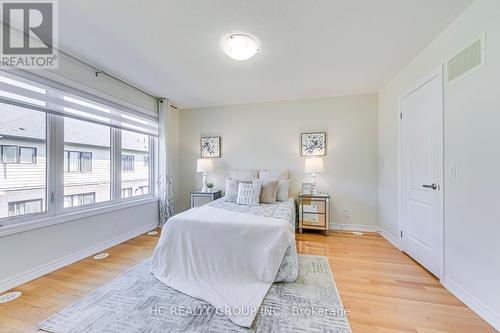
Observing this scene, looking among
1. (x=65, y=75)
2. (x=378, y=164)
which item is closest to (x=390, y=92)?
(x=378, y=164)

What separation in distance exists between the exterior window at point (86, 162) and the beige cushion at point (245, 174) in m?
2.10

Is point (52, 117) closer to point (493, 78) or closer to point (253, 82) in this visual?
point (253, 82)

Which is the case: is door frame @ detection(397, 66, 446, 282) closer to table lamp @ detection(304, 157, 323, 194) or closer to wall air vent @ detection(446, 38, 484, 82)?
wall air vent @ detection(446, 38, 484, 82)

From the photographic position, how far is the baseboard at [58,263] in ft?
6.38

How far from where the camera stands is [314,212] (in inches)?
140

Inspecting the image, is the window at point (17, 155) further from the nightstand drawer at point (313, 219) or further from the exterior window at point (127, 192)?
the nightstand drawer at point (313, 219)

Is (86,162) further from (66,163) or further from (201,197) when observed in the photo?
(201,197)

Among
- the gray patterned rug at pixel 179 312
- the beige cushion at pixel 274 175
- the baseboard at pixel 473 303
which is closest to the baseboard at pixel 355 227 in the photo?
the beige cushion at pixel 274 175

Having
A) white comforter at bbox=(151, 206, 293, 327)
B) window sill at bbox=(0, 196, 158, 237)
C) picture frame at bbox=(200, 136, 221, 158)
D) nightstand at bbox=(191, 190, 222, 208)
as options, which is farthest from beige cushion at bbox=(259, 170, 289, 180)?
window sill at bbox=(0, 196, 158, 237)

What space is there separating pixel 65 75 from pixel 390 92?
14.8 feet

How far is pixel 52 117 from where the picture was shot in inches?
93.0

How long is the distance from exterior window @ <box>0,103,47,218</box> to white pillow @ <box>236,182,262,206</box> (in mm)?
2383

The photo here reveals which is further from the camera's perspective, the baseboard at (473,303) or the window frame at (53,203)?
the window frame at (53,203)

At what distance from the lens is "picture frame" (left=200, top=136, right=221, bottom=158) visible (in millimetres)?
4380
